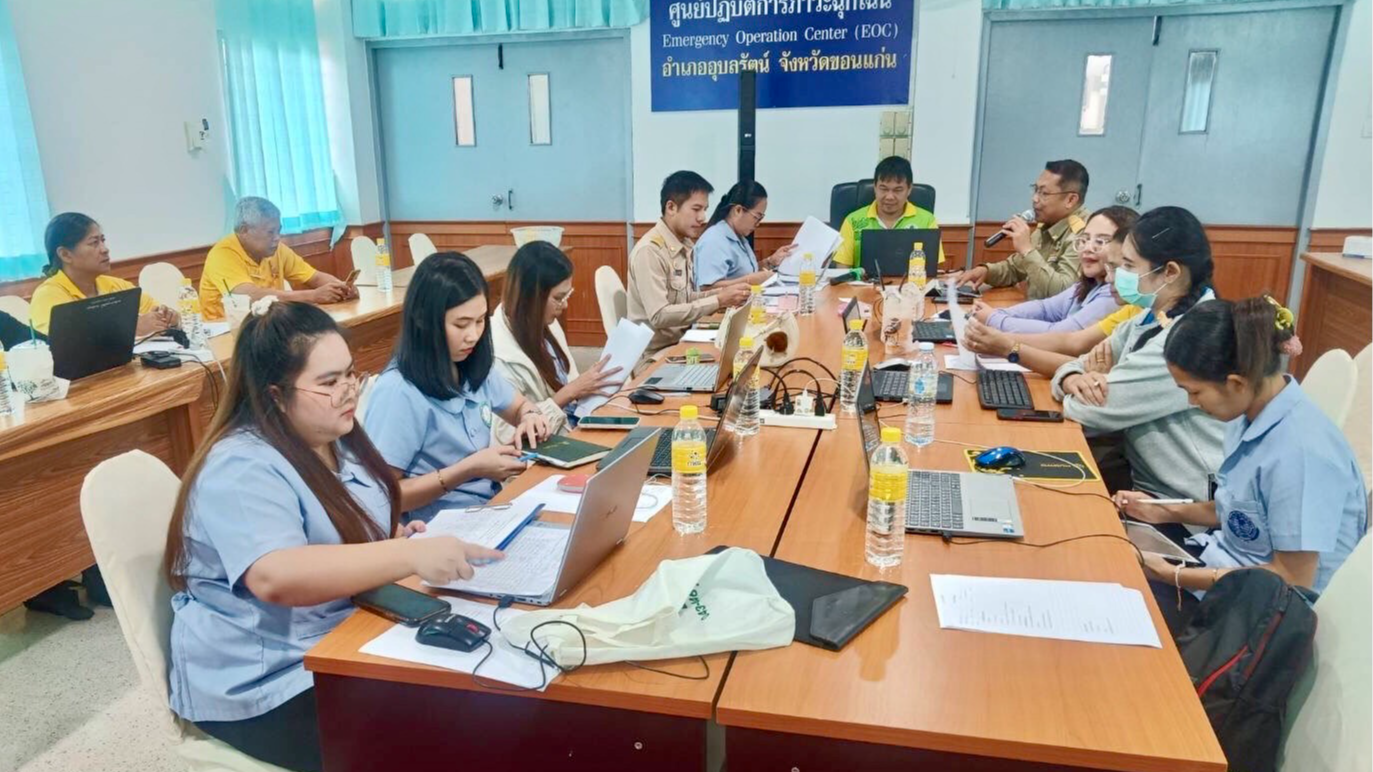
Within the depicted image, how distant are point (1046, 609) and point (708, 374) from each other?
1522 mm

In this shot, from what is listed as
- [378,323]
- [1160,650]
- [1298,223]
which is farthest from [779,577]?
[1298,223]

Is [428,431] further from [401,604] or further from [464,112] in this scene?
[464,112]

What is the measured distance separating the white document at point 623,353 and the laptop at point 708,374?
7 cm

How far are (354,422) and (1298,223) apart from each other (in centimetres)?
576

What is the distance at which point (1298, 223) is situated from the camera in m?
5.20

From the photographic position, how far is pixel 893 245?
14.1 feet

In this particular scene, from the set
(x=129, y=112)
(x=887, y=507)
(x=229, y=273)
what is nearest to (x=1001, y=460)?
(x=887, y=507)

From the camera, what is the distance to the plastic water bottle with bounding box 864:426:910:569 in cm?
140

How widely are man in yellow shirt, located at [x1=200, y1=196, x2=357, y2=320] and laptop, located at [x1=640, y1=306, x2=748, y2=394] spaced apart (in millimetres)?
2022

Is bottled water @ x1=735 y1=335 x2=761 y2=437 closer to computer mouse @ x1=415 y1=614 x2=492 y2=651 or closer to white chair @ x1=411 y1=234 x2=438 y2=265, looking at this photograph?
computer mouse @ x1=415 y1=614 x2=492 y2=651

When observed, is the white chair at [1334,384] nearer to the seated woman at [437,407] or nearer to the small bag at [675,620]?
the small bag at [675,620]

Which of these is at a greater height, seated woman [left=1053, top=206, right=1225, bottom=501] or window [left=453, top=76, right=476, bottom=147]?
window [left=453, top=76, right=476, bottom=147]

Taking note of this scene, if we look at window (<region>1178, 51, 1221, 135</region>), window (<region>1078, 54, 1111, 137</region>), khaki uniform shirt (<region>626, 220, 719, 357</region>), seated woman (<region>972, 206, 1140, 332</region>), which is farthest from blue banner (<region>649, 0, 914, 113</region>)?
seated woman (<region>972, 206, 1140, 332</region>)

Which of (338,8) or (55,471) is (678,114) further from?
(55,471)
